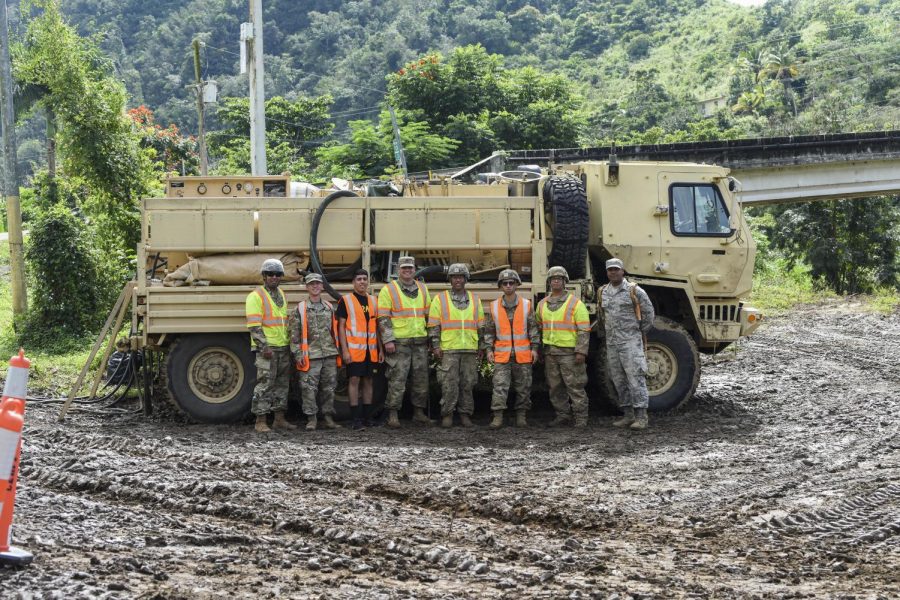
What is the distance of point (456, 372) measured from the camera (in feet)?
38.4

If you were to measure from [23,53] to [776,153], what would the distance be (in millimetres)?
16644

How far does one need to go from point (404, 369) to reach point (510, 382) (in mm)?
1167

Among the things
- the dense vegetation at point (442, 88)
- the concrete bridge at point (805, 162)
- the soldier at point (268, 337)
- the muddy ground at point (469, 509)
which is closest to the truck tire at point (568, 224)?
the muddy ground at point (469, 509)

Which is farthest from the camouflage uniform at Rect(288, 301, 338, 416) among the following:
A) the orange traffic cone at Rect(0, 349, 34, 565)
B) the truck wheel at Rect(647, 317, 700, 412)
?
the orange traffic cone at Rect(0, 349, 34, 565)

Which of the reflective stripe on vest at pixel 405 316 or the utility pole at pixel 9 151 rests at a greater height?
the utility pole at pixel 9 151

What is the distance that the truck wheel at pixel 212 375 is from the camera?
11.8 metres

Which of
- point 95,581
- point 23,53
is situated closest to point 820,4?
point 23,53

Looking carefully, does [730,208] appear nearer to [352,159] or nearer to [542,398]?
[542,398]

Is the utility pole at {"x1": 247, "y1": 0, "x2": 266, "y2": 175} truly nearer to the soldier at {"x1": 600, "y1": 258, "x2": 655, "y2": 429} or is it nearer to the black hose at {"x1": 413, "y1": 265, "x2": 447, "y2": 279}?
the black hose at {"x1": 413, "y1": 265, "x2": 447, "y2": 279}

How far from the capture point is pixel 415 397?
11.9m

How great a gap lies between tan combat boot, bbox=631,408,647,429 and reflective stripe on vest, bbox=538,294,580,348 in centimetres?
100

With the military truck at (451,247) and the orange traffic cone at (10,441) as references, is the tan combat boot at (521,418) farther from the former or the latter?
the orange traffic cone at (10,441)

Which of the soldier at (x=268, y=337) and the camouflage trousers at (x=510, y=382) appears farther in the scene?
the camouflage trousers at (x=510, y=382)

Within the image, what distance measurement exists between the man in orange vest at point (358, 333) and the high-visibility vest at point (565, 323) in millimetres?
1836
